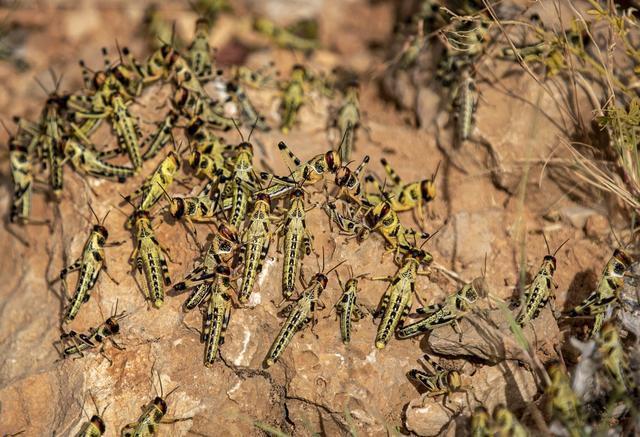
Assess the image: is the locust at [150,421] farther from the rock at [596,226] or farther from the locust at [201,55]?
the rock at [596,226]

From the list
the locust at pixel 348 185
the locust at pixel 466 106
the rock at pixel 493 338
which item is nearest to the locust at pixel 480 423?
the rock at pixel 493 338

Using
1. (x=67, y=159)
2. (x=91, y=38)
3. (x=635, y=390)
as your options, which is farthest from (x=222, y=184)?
(x=91, y=38)

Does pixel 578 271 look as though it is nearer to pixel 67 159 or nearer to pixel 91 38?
A: pixel 67 159

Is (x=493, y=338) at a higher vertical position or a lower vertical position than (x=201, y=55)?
lower

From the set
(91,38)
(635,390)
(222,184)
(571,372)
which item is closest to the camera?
(635,390)

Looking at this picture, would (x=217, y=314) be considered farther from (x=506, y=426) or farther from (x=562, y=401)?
(x=562, y=401)

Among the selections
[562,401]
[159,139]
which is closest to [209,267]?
[159,139]

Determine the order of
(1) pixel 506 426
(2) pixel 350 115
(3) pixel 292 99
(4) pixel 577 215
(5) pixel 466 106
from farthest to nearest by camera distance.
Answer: (3) pixel 292 99, (2) pixel 350 115, (5) pixel 466 106, (4) pixel 577 215, (1) pixel 506 426
